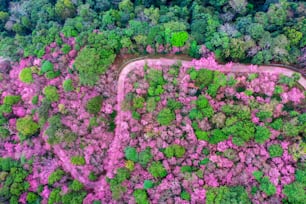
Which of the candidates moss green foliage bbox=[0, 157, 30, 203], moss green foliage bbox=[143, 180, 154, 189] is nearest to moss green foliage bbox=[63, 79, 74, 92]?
moss green foliage bbox=[0, 157, 30, 203]

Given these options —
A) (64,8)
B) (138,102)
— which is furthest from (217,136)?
(64,8)

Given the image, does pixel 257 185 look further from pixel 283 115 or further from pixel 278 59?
pixel 278 59

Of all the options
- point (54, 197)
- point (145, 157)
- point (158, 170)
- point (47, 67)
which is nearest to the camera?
point (158, 170)

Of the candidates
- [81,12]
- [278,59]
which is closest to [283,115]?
[278,59]

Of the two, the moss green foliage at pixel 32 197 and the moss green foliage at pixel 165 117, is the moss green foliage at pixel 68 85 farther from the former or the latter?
the moss green foliage at pixel 32 197

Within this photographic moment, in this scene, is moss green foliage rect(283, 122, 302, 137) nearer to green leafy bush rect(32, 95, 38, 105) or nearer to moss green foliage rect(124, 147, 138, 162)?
moss green foliage rect(124, 147, 138, 162)

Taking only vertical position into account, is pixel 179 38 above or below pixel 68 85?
above

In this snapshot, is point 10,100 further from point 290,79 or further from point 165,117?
point 290,79
